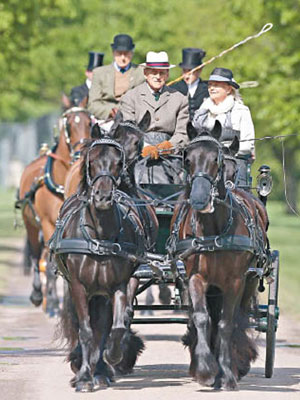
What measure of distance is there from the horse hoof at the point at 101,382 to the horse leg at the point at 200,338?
72 cm

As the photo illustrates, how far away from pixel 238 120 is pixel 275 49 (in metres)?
24.1

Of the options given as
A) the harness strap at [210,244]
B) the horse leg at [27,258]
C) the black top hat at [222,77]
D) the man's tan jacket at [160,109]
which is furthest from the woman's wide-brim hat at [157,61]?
the horse leg at [27,258]

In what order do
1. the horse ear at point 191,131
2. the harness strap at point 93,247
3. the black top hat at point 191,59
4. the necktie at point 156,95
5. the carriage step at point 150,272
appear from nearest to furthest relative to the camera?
the harness strap at point 93,247, the horse ear at point 191,131, the carriage step at point 150,272, the necktie at point 156,95, the black top hat at point 191,59

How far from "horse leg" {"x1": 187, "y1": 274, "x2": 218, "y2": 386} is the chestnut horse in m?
5.89

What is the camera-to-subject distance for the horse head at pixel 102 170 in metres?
10.7

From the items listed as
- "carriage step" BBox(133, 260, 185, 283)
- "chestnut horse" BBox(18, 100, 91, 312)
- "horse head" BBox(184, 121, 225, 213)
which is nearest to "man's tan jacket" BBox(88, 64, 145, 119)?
"chestnut horse" BBox(18, 100, 91, 312)

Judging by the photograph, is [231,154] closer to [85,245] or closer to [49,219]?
[85,245]

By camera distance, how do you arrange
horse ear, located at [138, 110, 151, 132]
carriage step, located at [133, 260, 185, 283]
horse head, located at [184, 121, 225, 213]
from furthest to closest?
horse ear, located at [138, 110, 151, 132], carriage step, located at [133, 260, 185, 283], horse head, located at [184, 121, 225, 213]

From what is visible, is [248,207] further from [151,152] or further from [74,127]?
[74,127]

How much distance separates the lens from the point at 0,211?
6481 cm

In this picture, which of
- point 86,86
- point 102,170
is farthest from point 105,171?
point 86,86

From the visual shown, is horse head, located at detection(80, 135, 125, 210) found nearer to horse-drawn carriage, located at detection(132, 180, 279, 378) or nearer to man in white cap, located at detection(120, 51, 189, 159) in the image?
horse-drawn carriage, located at detection(132, 180, 279, 378)

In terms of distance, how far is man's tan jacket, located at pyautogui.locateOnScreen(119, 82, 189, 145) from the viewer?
13.3 metres

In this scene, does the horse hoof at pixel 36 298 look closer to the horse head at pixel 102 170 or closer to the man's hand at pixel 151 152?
the man's hand at pixel 151 152
